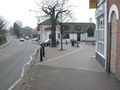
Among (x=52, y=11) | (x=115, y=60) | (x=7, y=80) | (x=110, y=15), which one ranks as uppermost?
(x=52, y=11)

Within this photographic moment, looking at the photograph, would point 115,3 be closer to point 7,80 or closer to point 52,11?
Result: point 7,80

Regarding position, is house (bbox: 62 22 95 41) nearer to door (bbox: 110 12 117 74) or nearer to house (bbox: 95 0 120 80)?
house (bbox: 95 0 120 80)

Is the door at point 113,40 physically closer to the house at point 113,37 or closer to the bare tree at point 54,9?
the house at point 113,37

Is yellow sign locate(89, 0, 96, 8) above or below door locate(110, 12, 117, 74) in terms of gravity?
above

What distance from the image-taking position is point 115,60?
30.3ft

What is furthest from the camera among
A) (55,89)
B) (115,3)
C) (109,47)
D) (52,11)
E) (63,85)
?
(52,11)

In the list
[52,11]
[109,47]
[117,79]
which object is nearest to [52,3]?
[52,11]

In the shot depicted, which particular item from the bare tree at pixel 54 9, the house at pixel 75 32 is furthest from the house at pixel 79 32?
the bare tree at pixel 54 9

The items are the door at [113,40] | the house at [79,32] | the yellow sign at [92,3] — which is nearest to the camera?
the door at [113,40]

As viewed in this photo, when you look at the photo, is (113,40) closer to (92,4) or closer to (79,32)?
(92,4)

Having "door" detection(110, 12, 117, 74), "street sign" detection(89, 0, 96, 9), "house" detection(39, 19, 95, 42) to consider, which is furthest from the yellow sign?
"house" detection(39, 19, 95, 42)

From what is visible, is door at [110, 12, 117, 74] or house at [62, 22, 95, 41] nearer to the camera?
door at [110, 12, 117, 74]

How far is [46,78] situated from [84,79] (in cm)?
176

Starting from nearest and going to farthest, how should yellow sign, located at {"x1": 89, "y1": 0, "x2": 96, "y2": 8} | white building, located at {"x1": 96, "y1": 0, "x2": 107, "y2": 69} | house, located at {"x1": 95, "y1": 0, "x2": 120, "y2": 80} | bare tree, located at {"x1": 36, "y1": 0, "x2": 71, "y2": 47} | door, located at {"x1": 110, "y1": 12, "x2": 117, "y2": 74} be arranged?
1. house, located at {"x1": 95, "y1": 0, "x2": 120, "y2": 80}
2. door, located at {"x1": 110, "y1": 12, "x2": 117, "y2": 74}
3. white building, located at {"x1": 96, "y1": 0, "x2": 107, "y2": 69}
4. yellow sign, located at {"x1": 89, "y1": 0, "x2": 96, "y2": 8}
5. bare tree, located at {"x1": 36, "y1": 0, "x2": 71, "y2": 47}
